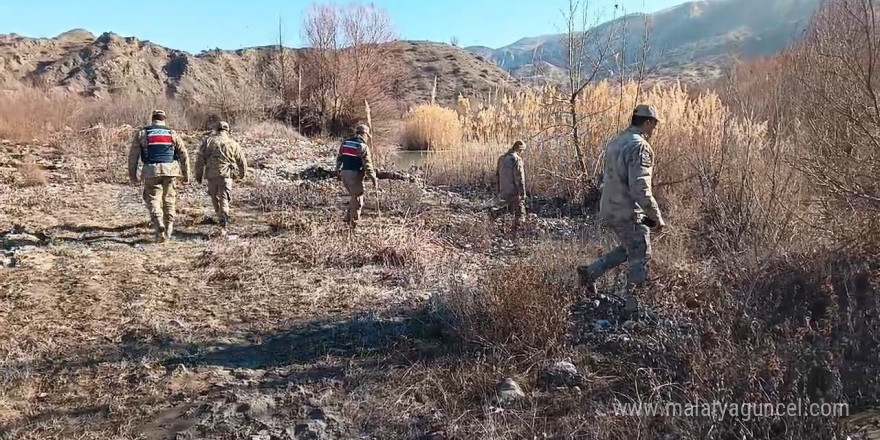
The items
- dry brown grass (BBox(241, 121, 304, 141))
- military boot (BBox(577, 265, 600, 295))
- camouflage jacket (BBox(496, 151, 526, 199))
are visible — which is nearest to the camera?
military boot (BBox(577, 265, 600, 295))

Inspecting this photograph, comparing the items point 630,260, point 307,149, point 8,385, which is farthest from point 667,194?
point 307,149

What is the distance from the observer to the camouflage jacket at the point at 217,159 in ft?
26.8

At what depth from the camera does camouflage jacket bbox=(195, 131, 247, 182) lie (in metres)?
8.17

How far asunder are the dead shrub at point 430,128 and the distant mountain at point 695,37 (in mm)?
2225

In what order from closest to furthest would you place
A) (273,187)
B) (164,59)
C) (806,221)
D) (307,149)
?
(806,221) < (273,187) < (307,149) < (164,59)

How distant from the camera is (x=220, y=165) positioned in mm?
8164

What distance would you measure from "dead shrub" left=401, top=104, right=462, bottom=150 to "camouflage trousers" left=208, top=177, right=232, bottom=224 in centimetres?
789

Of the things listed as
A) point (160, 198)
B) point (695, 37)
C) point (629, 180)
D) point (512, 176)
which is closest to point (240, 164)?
point (160, 198)

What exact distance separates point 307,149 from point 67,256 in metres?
13.1

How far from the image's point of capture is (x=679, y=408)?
2.96 metres

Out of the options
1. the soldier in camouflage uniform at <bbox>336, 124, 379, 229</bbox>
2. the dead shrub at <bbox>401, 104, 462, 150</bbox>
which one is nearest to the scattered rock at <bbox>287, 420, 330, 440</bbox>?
the soldier in camouflage uniform at <bbox>336, 124, 379, 229</bbox>

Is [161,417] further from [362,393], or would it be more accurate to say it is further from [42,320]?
[42,320]

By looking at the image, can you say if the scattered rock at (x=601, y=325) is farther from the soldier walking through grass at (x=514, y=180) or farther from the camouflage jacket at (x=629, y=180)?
the soldier walking through grass at (x=514, y=180)

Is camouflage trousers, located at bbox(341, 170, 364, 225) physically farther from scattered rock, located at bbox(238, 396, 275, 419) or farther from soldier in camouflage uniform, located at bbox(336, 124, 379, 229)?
scattered rock, located at bbox(238, 396, 275, 419)
